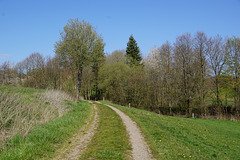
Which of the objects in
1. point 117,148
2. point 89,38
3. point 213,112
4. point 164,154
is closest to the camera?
point 164,154

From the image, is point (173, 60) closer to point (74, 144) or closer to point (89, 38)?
point (89, 38)

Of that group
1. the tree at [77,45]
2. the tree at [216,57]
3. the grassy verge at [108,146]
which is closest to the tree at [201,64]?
the tree at [216,57]

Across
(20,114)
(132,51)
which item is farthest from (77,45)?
(132,51)

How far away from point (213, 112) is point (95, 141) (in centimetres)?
2780

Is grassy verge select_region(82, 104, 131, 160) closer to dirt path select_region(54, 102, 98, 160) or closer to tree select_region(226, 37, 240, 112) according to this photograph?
dirt path select_region(54, 102, 98, 160)

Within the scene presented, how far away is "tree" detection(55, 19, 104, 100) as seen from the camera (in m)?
26.2

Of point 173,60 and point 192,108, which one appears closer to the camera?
point 192,108

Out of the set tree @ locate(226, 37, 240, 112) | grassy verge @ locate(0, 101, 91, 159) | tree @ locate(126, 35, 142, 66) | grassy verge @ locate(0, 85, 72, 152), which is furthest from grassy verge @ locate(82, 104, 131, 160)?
tree @ locate(126, 35, 142, 66)

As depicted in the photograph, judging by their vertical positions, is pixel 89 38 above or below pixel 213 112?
above

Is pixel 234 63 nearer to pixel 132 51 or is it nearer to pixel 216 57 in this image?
pixel 216 57

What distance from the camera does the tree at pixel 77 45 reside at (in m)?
26.2

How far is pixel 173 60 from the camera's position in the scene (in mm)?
36000

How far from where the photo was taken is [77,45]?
85.6 feet

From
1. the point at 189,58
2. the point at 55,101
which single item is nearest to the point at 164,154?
the point at 55,101
